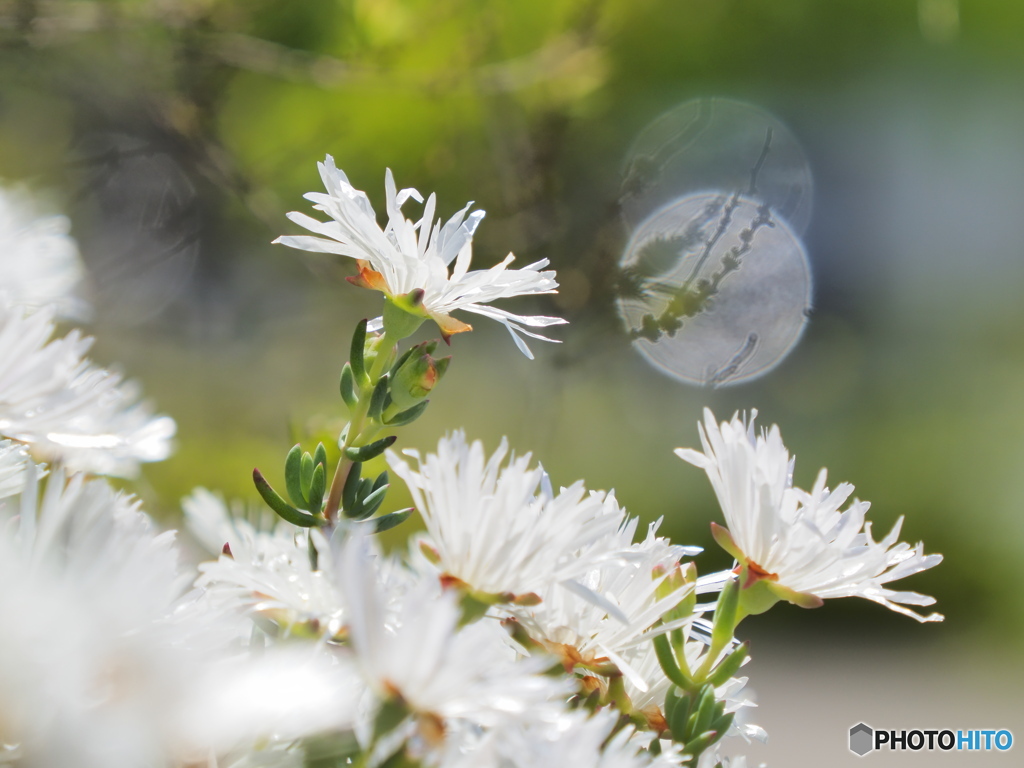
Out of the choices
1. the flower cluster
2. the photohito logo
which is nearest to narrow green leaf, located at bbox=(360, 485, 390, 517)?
the flower cluster

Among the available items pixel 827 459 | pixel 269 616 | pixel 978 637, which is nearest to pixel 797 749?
pixel 978 637

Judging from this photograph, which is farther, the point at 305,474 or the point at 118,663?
the point at 305,474

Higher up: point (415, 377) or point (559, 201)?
point (559, 201)

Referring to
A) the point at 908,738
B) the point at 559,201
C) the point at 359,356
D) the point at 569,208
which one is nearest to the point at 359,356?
the point at 359,356

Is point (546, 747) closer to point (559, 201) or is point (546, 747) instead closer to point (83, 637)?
point (83, 637)

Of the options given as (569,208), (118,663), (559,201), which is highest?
(569,208)

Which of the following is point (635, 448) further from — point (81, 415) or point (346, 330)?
point (81, 415)

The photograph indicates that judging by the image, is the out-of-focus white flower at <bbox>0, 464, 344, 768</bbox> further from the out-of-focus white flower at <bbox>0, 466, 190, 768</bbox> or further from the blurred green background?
the blurred green background
